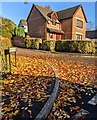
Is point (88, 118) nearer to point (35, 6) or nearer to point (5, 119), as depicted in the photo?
point (5, 119)

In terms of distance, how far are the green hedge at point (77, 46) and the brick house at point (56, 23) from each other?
7.92m

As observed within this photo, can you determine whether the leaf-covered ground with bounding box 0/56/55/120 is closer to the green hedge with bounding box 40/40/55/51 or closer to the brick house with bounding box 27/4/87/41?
the green hedge with bounding box 40/40/55/51

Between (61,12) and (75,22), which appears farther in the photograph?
(61,12)

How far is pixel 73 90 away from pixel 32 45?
18747 mm

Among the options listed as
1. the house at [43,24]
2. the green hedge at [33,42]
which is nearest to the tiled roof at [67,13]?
the house at [43,24]

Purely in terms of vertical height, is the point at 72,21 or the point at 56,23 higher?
the point at 72,21

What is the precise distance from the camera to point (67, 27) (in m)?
31.0

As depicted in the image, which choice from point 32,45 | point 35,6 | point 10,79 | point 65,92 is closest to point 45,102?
point 65,92

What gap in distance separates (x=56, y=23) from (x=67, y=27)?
7.50 ft

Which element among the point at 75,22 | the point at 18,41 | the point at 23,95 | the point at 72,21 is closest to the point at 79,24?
the point at 75,22

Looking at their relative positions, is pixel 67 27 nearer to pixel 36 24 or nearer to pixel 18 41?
pixel 36 24

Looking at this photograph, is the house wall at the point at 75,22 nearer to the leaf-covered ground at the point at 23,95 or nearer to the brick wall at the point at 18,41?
the brick wall at the point at 18,41

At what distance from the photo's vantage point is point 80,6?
103ft

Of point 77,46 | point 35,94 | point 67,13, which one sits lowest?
point 35,94
